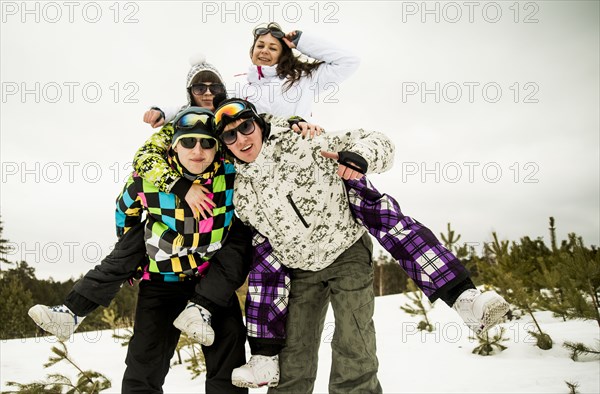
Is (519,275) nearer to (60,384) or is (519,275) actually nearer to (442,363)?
(442,363)

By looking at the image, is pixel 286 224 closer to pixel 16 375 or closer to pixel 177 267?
pixel 177 267

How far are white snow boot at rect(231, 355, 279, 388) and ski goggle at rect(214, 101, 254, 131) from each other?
5.10 ft

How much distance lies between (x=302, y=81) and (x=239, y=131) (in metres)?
1.19

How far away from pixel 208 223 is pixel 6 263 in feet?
76.3

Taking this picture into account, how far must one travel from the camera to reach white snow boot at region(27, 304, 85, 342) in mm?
2723

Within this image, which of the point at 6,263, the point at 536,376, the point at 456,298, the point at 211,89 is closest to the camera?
the point at 456,298

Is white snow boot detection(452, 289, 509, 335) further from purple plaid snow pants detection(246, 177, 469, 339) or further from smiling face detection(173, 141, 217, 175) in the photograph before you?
smiling face detection(173, 141, 217, 175)

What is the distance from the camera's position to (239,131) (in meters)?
2.62

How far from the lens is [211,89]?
328 centimetres

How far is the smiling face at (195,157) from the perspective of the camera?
273 centimetres

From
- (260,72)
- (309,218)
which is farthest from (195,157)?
(260,72)

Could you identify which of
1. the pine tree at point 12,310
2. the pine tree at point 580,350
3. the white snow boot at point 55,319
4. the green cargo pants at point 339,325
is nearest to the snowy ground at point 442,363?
the pine tree at point 580,350

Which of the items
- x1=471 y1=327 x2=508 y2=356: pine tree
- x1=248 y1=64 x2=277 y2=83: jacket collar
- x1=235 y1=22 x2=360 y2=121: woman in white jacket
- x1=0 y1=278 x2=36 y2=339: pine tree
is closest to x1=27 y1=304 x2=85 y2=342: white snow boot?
x1=235 y1=22 x2=360 y2=121: woman in white jacket

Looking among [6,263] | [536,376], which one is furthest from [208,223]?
A: [6,263]
